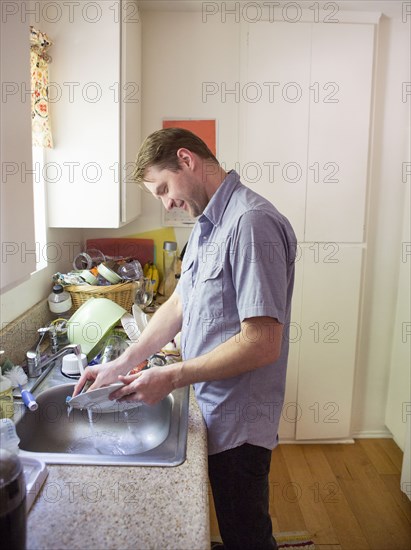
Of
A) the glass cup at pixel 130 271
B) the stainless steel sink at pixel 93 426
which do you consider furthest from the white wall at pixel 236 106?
the stainless steel sink at pixel 93 426

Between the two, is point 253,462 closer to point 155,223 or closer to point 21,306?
point 21,306

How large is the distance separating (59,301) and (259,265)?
40.7 inches

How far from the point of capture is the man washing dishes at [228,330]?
44.4 inches

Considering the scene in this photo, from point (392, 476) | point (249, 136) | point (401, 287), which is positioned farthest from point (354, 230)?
point (392, 476)

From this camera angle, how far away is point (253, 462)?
1280 mm

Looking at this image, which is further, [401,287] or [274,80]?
[401,287]

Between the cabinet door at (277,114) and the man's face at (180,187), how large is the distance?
1.20m

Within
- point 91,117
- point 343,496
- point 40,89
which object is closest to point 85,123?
point 91,117

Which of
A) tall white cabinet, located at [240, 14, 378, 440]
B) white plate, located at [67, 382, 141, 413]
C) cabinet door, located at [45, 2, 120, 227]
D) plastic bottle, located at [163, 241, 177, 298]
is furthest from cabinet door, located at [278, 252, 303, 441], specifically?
white plate, located at [67, 382, 141, 413]

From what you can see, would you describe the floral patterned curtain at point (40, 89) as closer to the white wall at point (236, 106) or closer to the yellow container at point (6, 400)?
the white wall at point (236, 106)

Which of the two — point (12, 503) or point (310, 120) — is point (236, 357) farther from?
point (310, 120)

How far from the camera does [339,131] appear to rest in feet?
8.16

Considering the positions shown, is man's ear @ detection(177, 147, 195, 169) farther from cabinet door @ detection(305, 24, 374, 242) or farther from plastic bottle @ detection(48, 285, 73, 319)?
cabinet door @ detection(305, 24, 374, 242)

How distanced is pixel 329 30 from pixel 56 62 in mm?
1361
